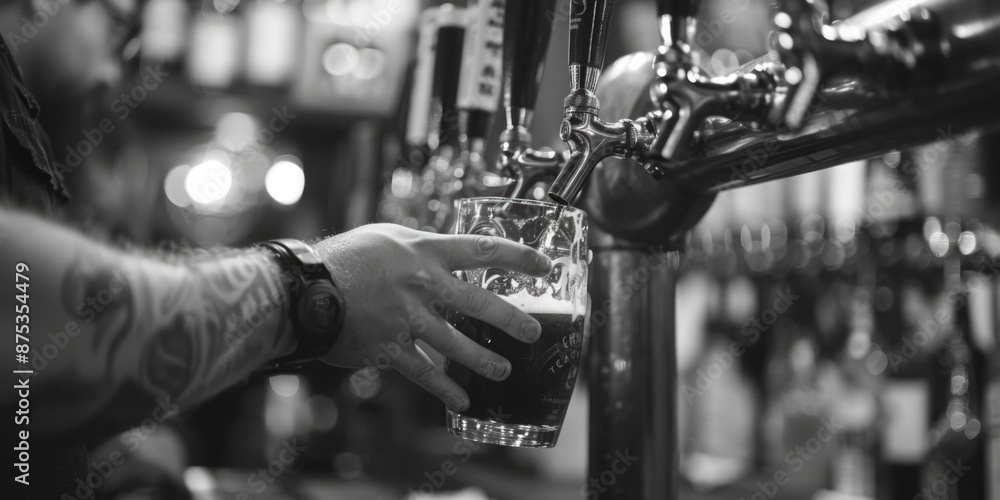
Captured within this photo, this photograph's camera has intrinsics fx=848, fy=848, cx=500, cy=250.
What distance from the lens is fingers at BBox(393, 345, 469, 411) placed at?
0.77 metres

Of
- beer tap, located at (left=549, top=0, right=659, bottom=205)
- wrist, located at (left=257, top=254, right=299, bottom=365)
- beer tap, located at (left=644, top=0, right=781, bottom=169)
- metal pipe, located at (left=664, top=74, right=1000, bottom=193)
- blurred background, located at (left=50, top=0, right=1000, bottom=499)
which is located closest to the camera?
metal pipe, located at (left=664, top=74, right=1000, bottom=193)

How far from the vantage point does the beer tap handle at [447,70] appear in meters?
1.20

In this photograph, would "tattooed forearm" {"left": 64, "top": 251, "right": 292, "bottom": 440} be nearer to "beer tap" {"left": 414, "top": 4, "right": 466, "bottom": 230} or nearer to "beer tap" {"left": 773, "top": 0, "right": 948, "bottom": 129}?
"beer tap" {"left": 414, "top": 4, "right": 466, "bottom": 230}

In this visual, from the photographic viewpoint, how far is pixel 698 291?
9.91 ft

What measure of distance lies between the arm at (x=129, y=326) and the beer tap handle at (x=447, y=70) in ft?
1.56

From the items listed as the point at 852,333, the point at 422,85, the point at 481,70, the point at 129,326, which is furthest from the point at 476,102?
the point at 852,333

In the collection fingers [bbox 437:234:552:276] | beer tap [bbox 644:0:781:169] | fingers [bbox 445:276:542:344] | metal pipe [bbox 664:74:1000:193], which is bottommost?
fingers [bbox 445:276:542:344]

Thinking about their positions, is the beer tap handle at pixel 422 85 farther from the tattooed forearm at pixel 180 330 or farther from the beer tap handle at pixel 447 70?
the tattooed forearm at pixel 180 330

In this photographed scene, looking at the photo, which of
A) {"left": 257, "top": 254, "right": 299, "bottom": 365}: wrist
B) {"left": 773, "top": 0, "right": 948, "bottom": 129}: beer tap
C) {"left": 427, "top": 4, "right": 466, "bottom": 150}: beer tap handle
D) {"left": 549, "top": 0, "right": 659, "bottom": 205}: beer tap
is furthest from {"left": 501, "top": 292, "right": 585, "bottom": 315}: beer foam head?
{"left": 427, "top": 4, "right": 466, "bottom": 150}: beer tap handle

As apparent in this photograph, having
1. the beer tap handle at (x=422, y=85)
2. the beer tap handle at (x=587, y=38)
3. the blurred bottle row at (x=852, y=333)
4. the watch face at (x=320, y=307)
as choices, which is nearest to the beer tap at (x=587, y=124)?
the beer tap handle at (x=587, y=38)

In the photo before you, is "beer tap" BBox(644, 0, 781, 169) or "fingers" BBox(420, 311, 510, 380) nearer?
"beer tap" BBox(644, 0, 781, 169)

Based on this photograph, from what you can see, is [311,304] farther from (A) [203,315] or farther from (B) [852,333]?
(B) [852,333]

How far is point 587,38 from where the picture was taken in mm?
727

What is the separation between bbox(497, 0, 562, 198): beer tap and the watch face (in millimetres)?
217
